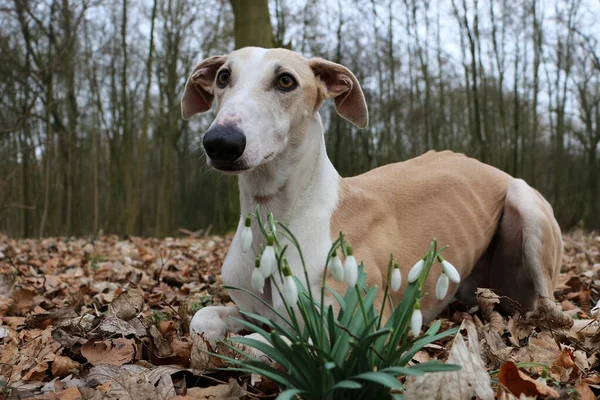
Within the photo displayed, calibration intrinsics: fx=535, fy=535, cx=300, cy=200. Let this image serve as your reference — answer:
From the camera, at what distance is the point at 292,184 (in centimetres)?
285

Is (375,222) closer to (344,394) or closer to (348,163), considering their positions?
(344,394)

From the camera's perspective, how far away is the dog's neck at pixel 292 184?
283 centimetres

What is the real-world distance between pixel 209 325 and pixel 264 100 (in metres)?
1.20

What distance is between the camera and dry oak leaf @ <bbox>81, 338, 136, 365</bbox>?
2.35 metres

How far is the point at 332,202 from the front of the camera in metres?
2.98

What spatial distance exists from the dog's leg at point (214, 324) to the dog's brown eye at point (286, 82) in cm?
122

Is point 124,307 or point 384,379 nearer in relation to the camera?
point 384,379

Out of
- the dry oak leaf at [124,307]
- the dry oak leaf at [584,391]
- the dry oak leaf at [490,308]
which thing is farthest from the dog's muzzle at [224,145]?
the dry oak leaf at [490,308]

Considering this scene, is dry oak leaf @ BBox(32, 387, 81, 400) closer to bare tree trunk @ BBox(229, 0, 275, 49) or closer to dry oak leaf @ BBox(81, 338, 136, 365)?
dry oak leaf @ BBox(81, 338, 136, 365)

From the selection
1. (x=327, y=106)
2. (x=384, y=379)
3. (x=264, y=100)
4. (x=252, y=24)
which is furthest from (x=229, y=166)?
(x=327, y=106)

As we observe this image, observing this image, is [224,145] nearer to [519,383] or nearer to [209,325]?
[209,325]

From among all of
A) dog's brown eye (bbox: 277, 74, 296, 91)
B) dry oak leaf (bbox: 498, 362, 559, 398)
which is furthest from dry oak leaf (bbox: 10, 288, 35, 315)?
dry oak leaf (bbox: 498, 362, 559, 398)

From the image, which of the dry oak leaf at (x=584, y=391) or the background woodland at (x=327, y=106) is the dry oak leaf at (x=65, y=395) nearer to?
the dry oak leaf at (x=584, y=391)

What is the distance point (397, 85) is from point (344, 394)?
23.3 meters
